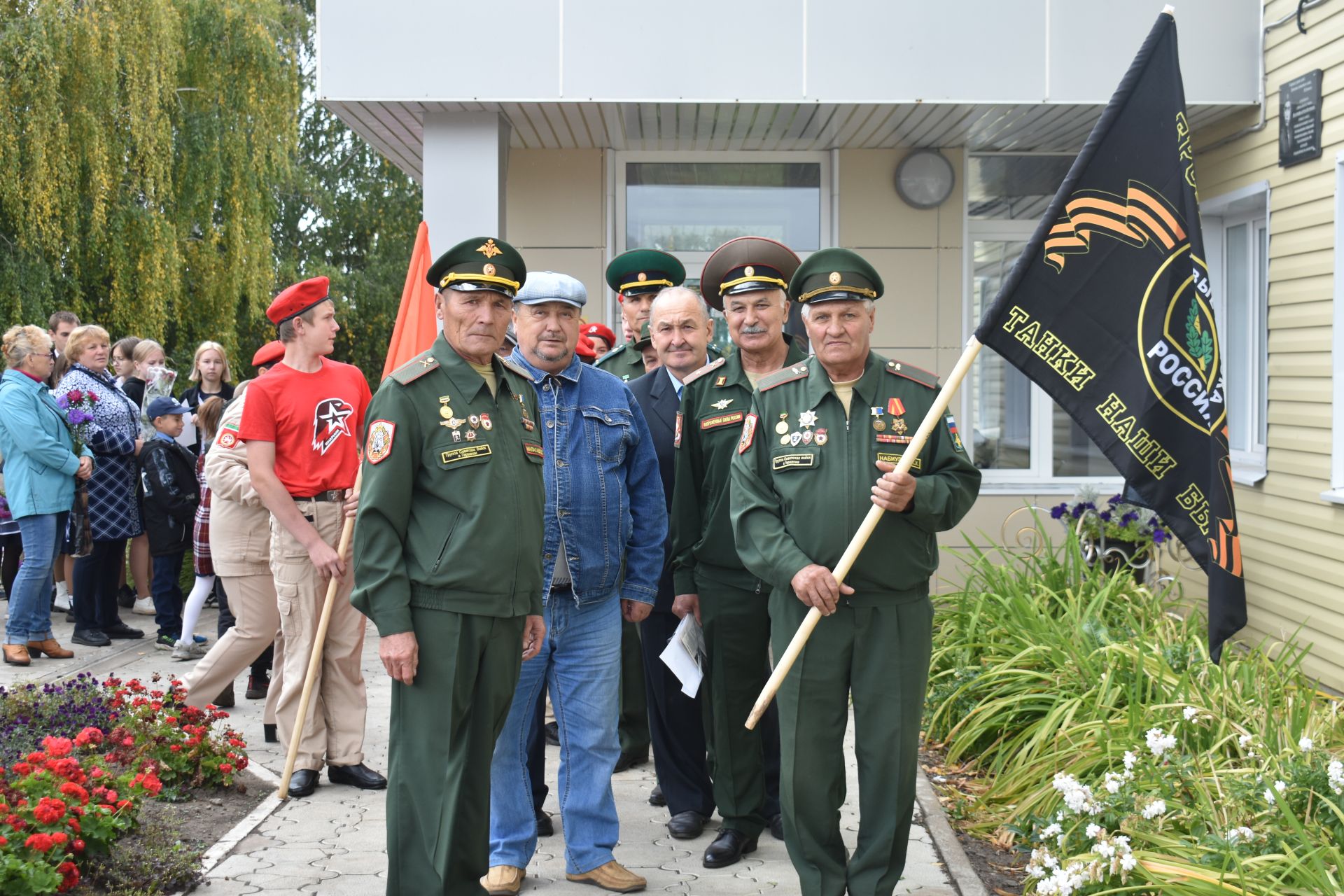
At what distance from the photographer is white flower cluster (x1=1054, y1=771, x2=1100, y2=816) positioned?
4082mm

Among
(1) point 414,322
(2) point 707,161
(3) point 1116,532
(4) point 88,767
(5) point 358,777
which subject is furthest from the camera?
(2) point 707,161

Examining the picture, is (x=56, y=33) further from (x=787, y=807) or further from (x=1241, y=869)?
(x=1241, y=869)

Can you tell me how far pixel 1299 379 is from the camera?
7543mm

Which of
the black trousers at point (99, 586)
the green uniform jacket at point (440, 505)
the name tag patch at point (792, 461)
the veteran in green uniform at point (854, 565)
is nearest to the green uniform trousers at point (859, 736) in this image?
the veteran in green uniform at point (854, 565)

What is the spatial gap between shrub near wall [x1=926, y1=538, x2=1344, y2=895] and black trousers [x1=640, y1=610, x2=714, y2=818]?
114cm

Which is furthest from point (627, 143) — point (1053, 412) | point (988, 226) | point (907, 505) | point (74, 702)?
point (907, 505)

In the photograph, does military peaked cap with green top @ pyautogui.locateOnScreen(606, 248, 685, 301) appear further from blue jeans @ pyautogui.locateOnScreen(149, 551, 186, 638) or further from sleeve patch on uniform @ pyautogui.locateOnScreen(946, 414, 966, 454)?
blue jeans @ pyautogui.locateOnScreen(149, 551, 186, 638)

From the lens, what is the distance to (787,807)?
4.05 m

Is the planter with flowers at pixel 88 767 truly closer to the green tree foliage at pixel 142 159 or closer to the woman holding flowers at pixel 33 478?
the woman holding flowers at pixel 33 478

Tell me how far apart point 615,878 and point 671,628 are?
1.15 meters

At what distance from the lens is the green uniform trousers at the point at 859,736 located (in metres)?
3.95

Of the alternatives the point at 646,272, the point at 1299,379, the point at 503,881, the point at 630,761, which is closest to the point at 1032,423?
the point at 1299,379

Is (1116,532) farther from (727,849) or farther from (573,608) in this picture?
(573,608)

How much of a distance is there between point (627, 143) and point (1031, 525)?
4.27 meters
